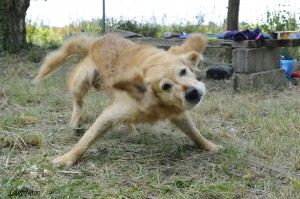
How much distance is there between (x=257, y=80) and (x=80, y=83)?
9.78 ft

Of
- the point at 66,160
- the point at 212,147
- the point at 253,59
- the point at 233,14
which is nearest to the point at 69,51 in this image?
the point at 66,160

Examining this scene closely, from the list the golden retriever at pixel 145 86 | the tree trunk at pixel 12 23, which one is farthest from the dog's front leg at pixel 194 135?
the tree trunk at pixel 12 23

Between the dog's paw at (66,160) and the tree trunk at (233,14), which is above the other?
the tree trunk at (233,14)

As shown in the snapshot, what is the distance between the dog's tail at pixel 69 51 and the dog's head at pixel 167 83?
62.9 inches

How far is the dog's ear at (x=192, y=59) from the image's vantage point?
3.78 meters

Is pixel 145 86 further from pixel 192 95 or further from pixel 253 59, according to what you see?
pixel 253 59

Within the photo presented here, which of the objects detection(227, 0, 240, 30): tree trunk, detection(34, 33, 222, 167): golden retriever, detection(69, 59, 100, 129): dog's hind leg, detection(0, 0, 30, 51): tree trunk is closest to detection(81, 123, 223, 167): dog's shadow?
detection(34, 33, 222, 167): golden retriever

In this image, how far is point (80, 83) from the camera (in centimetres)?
481

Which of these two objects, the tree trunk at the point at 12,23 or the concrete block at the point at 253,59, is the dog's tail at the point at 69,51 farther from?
the tree trunk at the point at 12,23

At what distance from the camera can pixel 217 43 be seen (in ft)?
22.7

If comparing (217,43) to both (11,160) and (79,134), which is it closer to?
(79,134)

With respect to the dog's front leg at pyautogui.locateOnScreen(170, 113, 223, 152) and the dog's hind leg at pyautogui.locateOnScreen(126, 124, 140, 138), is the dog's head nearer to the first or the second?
the dog's front leg at pyautogui.locateOnScreen(170, 113, 223, 152)

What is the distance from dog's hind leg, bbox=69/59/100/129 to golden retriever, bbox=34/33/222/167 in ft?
0.04

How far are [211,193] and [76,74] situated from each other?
2392mm
